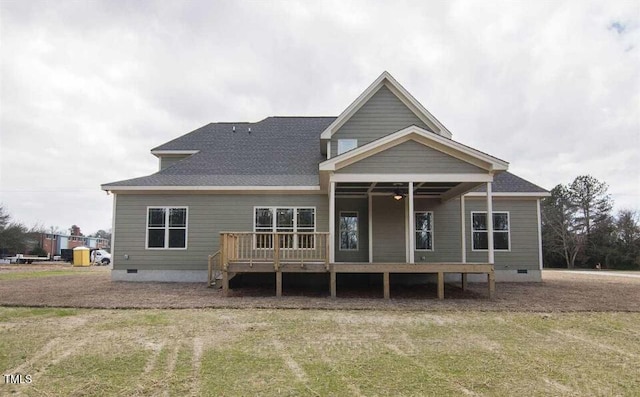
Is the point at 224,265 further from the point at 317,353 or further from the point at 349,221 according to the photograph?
the point at 317,353

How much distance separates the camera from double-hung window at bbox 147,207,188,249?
13461mm

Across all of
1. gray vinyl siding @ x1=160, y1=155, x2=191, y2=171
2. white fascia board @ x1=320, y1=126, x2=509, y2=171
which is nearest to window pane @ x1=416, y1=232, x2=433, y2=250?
white fascia board @ x1=320, y1=126, x2=509, y2=171

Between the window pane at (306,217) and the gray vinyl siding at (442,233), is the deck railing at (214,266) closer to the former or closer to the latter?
the window pane at (306,217)

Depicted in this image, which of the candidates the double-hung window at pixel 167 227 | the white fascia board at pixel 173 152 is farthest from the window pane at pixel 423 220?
the white fascia board at pixel 173 152

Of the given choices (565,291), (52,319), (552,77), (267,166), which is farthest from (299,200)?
(552,77)

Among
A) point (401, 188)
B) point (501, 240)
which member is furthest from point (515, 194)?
point (401, 188)

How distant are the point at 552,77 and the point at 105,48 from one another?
18.4 meters

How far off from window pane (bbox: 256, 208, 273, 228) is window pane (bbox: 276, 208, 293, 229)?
0.81 feet

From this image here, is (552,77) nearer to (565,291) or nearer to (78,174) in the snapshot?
(565,291)

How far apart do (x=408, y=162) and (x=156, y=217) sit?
28.9 ft

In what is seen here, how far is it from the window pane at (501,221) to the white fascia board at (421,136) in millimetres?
4968

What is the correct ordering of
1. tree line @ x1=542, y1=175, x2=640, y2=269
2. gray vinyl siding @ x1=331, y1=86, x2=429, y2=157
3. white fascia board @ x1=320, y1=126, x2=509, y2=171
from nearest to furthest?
white fascia board @ x1=320, y1=126, x2=509, y2=171
gray vinyl siding @ x1=331, y1=86, x2=429, y2=157
tree line @ x1=542, y1=175, x2=640, y2=269

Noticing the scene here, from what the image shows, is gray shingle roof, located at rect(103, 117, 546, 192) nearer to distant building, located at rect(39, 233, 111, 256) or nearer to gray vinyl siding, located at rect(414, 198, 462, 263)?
gray vinyl siding, located at rect(414, 198, 462, 263)

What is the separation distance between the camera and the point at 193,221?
13492mm
